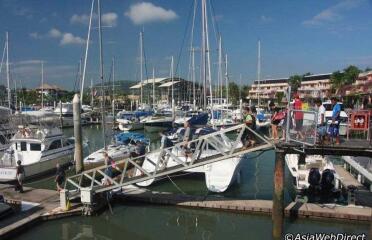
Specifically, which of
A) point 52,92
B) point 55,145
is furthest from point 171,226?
point 52,92

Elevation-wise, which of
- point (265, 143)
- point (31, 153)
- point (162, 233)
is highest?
point (265, 143)

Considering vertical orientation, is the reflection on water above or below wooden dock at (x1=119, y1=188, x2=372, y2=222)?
below

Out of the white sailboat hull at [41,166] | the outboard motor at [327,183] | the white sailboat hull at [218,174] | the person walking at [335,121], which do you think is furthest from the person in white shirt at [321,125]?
the white sailboat hull at [41,166]

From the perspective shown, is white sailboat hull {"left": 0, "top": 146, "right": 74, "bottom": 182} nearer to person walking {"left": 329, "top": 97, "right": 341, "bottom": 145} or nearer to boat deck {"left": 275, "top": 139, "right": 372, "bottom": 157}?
boat deck {"left": 275, "top": 139, "right": 372, "bottom": 157}

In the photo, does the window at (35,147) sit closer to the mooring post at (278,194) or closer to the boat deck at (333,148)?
the mooring post at (278,194)

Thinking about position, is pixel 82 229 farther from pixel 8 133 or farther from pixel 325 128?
pixel 8 133

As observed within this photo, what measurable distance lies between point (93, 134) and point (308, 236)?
48.5 metres

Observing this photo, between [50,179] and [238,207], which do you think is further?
[50,179]

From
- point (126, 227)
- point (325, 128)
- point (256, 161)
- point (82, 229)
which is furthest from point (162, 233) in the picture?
point (256, 161)

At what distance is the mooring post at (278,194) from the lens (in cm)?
1460

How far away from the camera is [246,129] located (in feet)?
52.4

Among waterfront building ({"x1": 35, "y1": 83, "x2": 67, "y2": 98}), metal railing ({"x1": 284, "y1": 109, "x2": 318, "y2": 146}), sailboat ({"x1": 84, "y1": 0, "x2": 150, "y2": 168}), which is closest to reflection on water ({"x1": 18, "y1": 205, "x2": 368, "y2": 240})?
metal railing ({"x1": 284, "y1": 109, "x2": 318, "y2": 146})

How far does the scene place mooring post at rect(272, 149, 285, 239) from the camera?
47.9 ft

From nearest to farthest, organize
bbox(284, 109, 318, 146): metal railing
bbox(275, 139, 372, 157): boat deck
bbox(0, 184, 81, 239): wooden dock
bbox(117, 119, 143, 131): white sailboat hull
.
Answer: bbox(275, 139, 372, 157): boat deck < bbox(284, 109, 318, 146): metal railing < bbox(0, 184, 81, 239): wooden dock < bbox(117, 119, 143, 131): white sailboat hull
